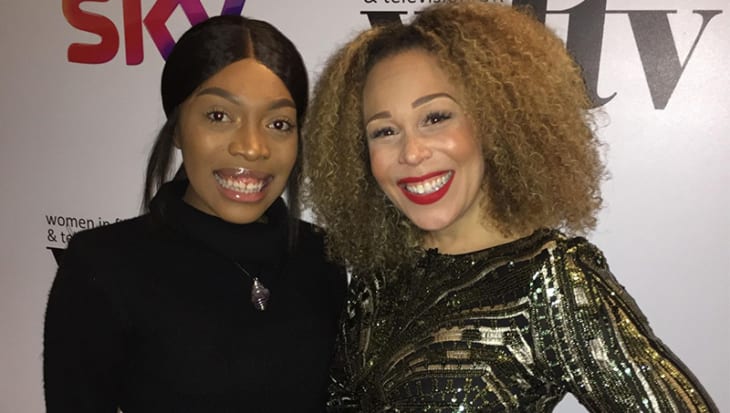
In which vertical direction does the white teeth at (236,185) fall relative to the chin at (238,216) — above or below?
above

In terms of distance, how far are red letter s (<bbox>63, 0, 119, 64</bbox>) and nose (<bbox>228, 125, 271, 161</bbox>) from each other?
100cm

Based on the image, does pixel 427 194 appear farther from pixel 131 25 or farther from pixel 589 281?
pixel 131 25

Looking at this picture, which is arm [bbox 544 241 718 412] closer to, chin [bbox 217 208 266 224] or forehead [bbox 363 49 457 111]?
forehead [bbox 363 49 457 111]

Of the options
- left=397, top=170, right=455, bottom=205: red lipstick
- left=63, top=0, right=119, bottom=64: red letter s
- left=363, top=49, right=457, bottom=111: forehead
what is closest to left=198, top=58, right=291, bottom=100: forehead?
left=363, top=49, right=457, bottom=111: forehead

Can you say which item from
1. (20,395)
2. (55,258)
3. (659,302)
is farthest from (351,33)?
(20,395)

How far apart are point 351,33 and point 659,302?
3.91 ft

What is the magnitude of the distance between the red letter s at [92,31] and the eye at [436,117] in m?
1.32

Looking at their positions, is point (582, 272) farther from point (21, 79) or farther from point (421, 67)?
point (21, 79)

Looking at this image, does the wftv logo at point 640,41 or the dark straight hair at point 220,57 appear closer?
the dark straight hair at point 220,57

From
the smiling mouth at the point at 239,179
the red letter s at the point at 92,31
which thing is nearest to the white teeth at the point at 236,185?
the smiling mouth at the point at 239,179

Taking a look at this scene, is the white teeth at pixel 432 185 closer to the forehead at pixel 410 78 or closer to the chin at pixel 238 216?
the forehead at pixel 410 78

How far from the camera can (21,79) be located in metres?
2.09

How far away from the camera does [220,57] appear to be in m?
1.22

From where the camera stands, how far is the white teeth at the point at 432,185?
1107 millimetres
